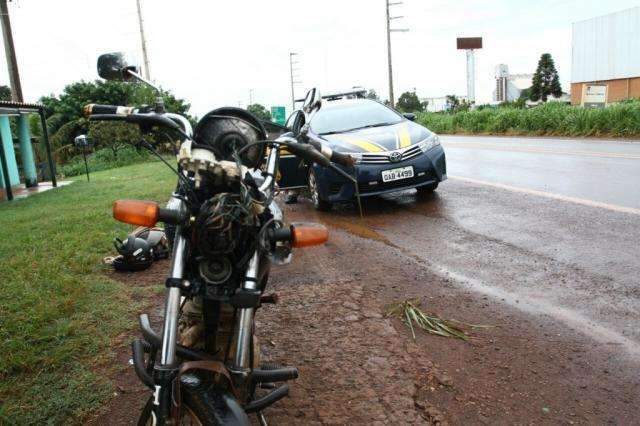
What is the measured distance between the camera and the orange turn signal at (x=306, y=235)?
2.29 m

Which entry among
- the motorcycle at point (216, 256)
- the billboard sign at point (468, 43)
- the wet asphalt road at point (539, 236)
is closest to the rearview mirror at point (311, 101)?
the motorcycle at point (216, 256)

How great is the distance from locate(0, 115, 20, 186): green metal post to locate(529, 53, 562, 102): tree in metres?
57.1

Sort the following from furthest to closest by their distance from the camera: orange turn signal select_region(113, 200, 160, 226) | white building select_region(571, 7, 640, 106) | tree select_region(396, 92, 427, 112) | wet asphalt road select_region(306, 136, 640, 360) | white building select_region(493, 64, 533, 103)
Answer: white building select_region(493, 64, 533, 103)
tree select_region(396, 92, 427, 112)
white building select_region(571, 7, 640, 106)
wet asphalt road select_region(306, 136, 640, 360)
orange turn signal select_region(113, 200, 160, 226)

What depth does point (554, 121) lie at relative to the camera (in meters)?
22.9

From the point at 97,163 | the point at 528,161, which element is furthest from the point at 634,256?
the point at 97,163

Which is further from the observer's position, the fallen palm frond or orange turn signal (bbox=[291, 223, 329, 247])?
the fallen palm frond

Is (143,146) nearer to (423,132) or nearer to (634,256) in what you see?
(634,256)

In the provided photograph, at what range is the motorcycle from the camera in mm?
1979

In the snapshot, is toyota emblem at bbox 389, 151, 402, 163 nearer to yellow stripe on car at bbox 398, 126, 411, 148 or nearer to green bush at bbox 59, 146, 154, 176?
yellow stripe on car at bbox 398, 126, 411, 148

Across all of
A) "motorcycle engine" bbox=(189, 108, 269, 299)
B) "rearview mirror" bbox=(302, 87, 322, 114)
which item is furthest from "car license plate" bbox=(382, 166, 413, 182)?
"motorcycle engine" bbox=(189, 108, 269, 299)

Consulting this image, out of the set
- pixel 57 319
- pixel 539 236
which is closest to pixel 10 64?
pixel 57 319

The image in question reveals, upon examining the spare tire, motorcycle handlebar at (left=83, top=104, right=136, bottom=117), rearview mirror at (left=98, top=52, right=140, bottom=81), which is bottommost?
the spare tire

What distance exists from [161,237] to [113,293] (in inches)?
48.9

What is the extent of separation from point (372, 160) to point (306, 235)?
535 cm
